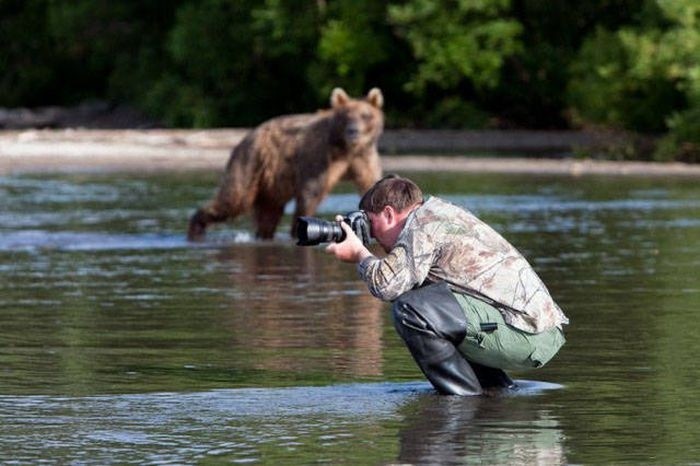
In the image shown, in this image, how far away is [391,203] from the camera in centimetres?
824

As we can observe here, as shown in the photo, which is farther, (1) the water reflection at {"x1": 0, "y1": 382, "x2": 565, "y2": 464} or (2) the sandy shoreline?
(2) the sandy shoreline

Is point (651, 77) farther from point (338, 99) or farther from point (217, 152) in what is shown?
point (338, 99)

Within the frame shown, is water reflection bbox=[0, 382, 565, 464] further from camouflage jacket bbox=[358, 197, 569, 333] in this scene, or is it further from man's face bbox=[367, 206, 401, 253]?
man's face bbox=[367, 206, 401, 253]

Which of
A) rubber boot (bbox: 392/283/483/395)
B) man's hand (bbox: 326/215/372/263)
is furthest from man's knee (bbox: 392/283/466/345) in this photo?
man's hand (bbox: 326/215/372/263)

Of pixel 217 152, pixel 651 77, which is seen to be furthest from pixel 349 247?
pixel 217 152

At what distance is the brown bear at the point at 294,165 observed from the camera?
18688mm

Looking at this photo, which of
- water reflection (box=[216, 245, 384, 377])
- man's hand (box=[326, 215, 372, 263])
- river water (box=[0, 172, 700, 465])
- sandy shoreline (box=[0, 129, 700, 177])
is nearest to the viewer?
river water (box=[0, 172, 700, 465])

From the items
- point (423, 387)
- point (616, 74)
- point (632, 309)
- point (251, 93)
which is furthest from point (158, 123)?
point (423, 387)

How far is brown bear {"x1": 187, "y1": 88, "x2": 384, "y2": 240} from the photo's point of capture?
18688 mm

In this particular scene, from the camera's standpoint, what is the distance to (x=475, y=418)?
802 cm

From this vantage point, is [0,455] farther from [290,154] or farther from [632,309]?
[290,154]

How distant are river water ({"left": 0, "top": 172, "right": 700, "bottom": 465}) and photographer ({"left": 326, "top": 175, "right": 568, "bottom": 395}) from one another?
262 millimetres

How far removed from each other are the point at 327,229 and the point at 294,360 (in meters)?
2.02

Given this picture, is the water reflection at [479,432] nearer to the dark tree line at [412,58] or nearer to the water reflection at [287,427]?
the water reflection at [287,427]
